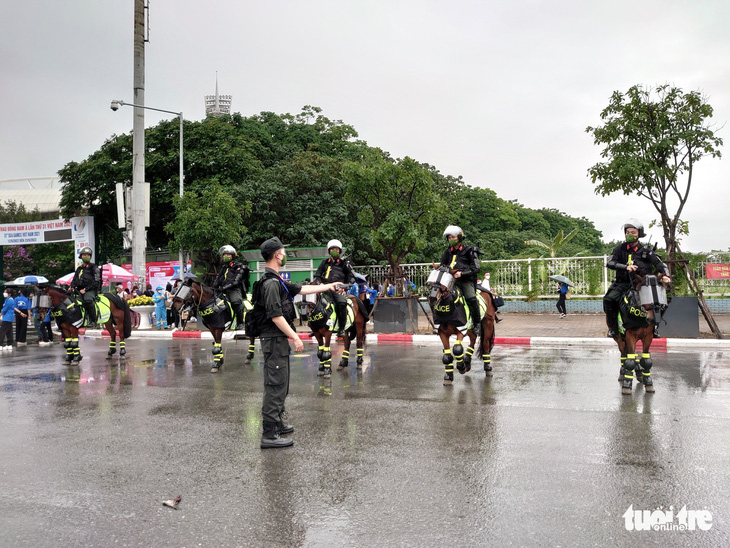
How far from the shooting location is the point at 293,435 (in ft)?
19.7

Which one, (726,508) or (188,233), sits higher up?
(188,233)

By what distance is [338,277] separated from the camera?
10086mm

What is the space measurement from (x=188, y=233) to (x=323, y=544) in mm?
23155

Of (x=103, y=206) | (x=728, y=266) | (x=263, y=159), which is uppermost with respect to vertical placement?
(x=263, y=159)

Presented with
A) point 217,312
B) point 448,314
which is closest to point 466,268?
point 448,314

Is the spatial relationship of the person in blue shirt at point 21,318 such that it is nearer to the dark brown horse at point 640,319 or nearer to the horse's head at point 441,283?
the horse's head at point 441,283

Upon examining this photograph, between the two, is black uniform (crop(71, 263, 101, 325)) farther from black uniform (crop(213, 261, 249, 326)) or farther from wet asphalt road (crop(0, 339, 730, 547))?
black uniform (crop(213, 261, 249, 326))

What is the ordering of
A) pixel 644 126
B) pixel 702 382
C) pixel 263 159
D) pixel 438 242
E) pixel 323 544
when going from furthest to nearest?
pixel 263 159
pixel 438 242
pixel 644 126
pixel 702 382
pixel 323 544

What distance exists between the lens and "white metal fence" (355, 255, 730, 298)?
942 inches

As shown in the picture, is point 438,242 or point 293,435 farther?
point 438,242

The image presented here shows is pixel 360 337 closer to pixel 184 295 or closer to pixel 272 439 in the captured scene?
pixel 184 295

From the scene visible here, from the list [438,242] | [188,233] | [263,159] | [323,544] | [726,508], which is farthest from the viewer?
[263,159]

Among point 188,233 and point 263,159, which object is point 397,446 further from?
point 263,159

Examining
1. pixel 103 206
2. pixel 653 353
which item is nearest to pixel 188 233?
pixel 103 206
